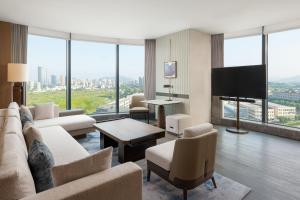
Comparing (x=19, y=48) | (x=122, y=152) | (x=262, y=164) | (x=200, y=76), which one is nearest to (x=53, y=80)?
(x=19, y=48)

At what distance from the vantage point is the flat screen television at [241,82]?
165 inches

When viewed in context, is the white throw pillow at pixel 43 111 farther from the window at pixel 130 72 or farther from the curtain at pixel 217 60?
the curtain at pixel 217 60

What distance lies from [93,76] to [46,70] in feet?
4.39

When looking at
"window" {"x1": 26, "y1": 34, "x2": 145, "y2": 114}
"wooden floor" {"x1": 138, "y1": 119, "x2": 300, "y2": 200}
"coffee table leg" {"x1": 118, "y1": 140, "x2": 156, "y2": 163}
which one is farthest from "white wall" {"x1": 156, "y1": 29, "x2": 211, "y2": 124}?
"coffee table leg" {"x1": 118, "y1": 140, "x2": 156, "y2": 163}

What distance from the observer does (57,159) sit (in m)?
2.14

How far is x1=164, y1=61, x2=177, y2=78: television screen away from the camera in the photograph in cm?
535

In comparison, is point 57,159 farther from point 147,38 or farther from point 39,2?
point 147,38

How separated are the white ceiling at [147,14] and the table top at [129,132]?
2.20 meters

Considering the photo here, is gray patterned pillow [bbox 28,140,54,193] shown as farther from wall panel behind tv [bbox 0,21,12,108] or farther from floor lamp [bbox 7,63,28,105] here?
wall panel behind tv [bbox 0,21,12,108]

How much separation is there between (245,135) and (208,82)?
181 centimetres

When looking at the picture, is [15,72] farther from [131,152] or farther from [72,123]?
[131,152]

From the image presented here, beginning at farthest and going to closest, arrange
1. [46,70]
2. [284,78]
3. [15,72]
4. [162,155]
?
[46,70], [284,78], [15,72], [162,155]

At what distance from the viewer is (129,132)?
10.1 ft

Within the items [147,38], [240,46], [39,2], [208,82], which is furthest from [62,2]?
[240,46]
